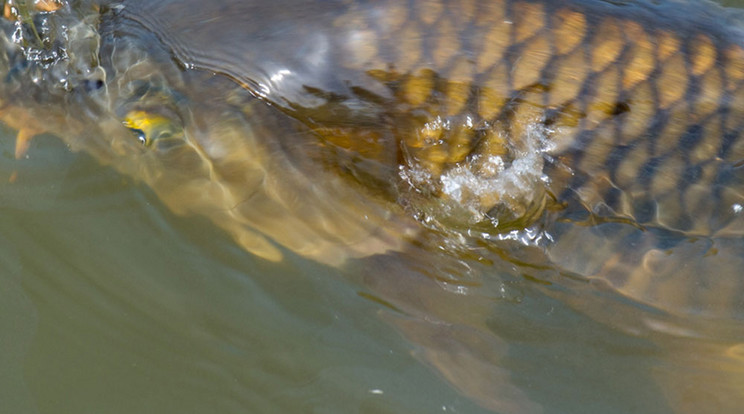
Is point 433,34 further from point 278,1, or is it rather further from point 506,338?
point 506,338

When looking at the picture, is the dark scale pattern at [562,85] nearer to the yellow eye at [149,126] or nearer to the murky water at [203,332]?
the murky water at [203,332]

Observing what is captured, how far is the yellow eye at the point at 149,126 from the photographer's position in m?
2.06

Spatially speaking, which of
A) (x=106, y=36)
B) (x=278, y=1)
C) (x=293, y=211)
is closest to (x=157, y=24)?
(x=106, y=36)

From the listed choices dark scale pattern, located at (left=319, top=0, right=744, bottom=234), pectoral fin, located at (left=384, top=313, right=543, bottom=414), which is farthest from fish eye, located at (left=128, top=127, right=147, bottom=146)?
pectoral fin, located at (left=384, top=313, right=543, bottom=414)

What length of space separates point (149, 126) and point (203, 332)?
0.56m

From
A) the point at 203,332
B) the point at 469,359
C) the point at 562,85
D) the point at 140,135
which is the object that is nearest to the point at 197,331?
the point at 203,332

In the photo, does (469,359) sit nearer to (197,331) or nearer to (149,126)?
(197,331)

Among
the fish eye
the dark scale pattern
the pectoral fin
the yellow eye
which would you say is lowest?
the pectoral fin

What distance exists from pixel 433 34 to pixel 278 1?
1.23 feet

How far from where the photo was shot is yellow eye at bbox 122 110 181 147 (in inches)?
81.0

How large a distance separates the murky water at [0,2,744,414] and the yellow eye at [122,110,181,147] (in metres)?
0.16

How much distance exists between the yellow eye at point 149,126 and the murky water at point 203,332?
0.53 ft

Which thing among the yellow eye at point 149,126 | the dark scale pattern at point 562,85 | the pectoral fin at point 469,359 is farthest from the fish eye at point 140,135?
the pectoral fin at point 469,359

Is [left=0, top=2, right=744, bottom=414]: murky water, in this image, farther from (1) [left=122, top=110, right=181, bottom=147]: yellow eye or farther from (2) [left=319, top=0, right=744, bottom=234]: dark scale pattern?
(2) [left=319, top=0, right=744, bottom=234]: dark scale pattern
